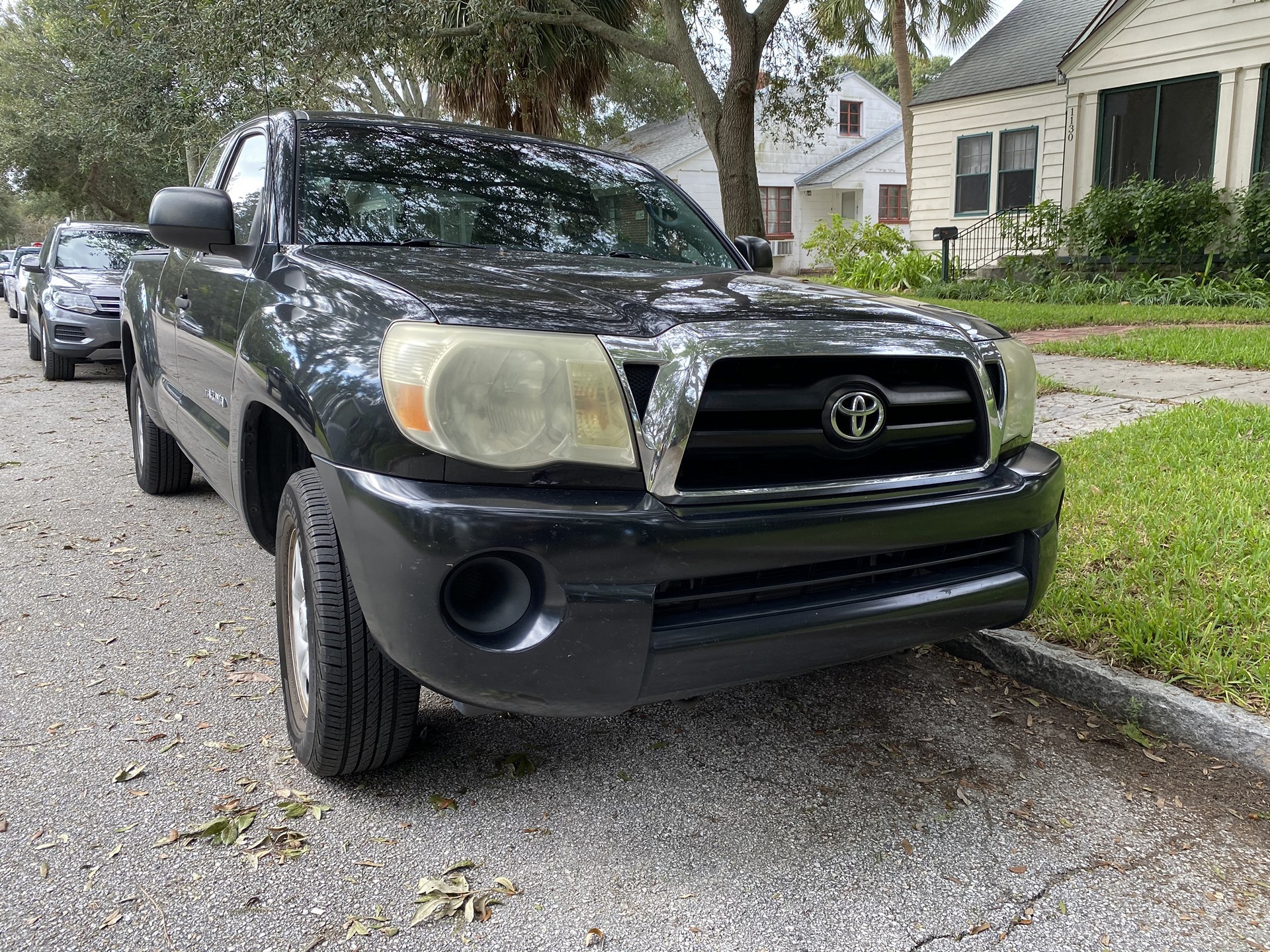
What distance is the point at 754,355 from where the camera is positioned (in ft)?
7.00

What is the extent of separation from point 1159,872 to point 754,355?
1477 mm

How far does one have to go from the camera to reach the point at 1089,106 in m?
15.5

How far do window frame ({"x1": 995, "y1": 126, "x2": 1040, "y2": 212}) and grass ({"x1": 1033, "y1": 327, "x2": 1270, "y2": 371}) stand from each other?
7.36m

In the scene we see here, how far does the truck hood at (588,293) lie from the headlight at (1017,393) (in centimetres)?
18

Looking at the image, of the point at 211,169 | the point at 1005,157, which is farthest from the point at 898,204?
the point at 211,169

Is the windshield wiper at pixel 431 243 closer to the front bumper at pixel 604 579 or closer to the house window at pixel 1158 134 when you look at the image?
the front bumper at pixel 604 579

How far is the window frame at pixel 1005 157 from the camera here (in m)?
16.3

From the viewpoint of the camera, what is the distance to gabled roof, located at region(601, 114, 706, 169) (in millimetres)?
29375


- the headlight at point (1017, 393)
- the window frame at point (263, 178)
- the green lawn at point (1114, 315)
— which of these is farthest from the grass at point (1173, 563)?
the green lawn at point (1114, 315)

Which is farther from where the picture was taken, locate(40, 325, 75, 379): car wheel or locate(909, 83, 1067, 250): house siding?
locate(909, 83, 1067, 250): house siding

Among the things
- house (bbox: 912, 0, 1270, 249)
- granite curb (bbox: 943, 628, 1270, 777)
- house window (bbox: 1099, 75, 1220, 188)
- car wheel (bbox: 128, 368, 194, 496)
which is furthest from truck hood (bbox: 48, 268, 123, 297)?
house window (bbox: 1099, 75, 1220, 188)

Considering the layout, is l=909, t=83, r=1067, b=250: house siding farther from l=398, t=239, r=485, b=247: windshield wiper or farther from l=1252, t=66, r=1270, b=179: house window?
l=398, t=239, r=485, b=247: windshield wiper

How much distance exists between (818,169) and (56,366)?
84.2 ft

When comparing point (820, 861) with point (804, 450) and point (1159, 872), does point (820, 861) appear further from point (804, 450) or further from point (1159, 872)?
point (804, 450)
